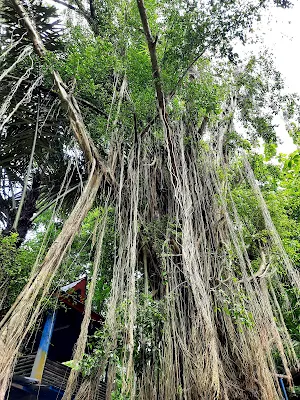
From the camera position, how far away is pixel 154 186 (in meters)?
3.83

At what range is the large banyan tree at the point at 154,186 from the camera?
2.37 meters

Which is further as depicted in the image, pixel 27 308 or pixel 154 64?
pixel 154 64

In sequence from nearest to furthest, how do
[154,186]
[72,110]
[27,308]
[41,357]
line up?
[27,308]
[72,110]
[41,357]
[154,186]

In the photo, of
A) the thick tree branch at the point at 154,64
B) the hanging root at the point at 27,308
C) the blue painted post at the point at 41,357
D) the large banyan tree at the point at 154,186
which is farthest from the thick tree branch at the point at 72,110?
the blue painted post at the point at 41,357

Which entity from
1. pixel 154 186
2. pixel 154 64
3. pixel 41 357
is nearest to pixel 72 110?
pixel 154 64

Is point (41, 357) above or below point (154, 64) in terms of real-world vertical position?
below

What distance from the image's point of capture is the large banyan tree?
7.76 ft

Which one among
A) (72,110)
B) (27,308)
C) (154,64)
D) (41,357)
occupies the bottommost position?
(27,308)

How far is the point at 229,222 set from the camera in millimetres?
3312

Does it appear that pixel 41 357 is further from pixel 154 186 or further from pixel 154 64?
pixel 154 64

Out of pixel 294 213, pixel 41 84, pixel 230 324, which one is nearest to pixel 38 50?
pixel 41 84

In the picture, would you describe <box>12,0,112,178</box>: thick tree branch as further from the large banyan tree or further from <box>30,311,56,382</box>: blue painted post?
<box>30,311,56,382</box>: blue painted post

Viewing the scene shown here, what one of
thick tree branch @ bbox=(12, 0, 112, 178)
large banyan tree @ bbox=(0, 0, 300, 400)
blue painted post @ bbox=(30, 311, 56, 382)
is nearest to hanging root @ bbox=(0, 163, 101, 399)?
large banyan tree @ bbox=(0, 0, 300, 400)

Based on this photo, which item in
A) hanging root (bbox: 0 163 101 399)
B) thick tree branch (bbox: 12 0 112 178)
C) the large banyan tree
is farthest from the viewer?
thick tree branch (bbox: 12 0 112 178)
